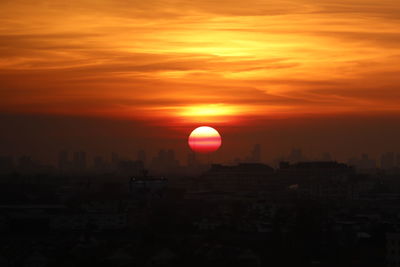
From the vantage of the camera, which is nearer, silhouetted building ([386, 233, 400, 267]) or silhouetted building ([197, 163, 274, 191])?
silhouetted building ([386, 233, 400, 267])

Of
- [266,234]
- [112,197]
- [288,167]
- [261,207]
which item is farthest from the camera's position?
[288,167]

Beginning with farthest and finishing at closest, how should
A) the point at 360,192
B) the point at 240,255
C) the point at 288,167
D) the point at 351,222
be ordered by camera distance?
the point at 288,167 → the point at 360,192 → the point at 351,222 → the point at 240,255

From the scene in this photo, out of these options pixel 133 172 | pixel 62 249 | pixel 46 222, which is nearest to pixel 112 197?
pixel 46 222

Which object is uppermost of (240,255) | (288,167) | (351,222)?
(288,167)

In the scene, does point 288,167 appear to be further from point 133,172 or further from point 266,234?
point 266,234

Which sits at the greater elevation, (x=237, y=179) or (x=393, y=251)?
(x=237, y=179)

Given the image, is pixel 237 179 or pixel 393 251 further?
pixel 237 179

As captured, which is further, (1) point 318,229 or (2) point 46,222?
(2) point 46,222

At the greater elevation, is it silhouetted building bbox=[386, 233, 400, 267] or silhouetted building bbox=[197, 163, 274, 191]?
silhouetted building bbox=[197, 163, 274, 191]

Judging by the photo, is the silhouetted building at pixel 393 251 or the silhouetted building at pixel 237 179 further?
the silhouetted building at pixel 237 179

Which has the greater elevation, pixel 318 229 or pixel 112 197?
pixel 112 197

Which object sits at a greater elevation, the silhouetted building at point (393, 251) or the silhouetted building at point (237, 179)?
the silhouetted building at point (237, 179)
